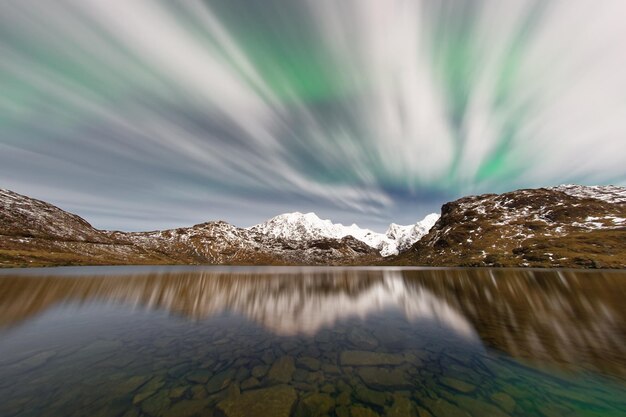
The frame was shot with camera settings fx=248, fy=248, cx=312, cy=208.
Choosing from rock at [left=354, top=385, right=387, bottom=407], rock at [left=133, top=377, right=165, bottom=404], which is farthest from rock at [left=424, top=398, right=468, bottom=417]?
rock at [left=133, top=377, right=165, bottom=404]

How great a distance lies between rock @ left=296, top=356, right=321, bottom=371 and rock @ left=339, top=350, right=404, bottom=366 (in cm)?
201

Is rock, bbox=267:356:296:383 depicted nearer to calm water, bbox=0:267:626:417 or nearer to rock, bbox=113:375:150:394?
calm water, bbox=0:267:626:417

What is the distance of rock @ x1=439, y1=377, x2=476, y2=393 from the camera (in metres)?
15.5

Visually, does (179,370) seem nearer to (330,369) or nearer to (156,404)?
(156,404)

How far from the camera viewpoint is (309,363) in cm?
1939

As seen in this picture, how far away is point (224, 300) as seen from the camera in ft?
162

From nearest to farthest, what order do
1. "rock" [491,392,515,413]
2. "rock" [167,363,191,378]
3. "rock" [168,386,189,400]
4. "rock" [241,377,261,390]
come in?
"rock" [491,392,515,413], "rock" [168,386,189,400], "rock" [241,377,261,390], "rock" [167,363,191,378]

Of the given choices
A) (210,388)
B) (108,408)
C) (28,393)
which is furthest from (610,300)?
(28,393)

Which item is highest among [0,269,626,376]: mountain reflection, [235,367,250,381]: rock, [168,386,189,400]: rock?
[0,269,626,376]: mountain reflection

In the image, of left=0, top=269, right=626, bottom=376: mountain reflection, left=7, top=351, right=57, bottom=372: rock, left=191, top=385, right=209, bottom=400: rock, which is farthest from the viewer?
left=0, top=269, right=626, bottom=376: mountain reflection

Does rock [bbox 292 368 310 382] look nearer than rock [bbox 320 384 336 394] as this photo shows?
No

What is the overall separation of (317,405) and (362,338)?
14305 mm

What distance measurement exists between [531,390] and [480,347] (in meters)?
8.64

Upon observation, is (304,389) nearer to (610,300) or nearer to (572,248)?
(610,300)
